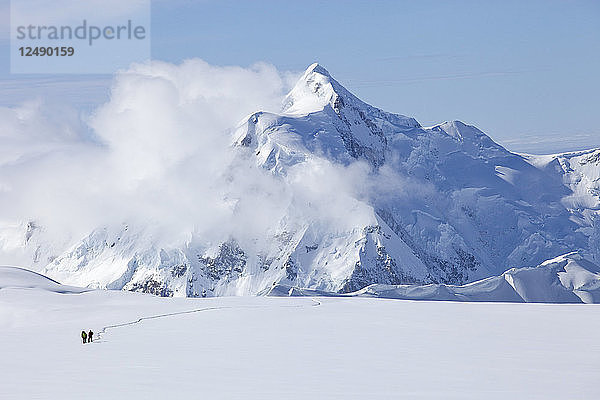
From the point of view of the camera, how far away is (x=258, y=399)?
3088 cm

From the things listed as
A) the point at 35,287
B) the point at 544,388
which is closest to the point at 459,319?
the point at 544,388

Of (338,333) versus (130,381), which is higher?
(130,381)

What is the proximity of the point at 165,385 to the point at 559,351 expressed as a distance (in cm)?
2127

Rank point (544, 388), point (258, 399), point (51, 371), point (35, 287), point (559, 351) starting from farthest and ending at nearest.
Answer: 1. point (35, 287)
2. point (559, 351)
3. point (51, 371)
4. point (544, 388)
5. point (258, 399)

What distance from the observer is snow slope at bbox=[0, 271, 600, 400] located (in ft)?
108

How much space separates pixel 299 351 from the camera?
43.5m

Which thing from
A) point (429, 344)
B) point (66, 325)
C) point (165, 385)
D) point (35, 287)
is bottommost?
point (35, 287)

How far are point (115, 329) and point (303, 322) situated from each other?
1251 cm

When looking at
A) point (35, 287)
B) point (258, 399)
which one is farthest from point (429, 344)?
point (35, 287)

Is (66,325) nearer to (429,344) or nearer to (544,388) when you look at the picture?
(429,344)

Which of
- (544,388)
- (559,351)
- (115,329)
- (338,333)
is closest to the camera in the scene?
(544,388)

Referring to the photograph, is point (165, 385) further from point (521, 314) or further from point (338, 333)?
point (521, 314)

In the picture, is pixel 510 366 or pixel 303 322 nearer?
pixel 510 366

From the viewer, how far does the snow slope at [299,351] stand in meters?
33.1
